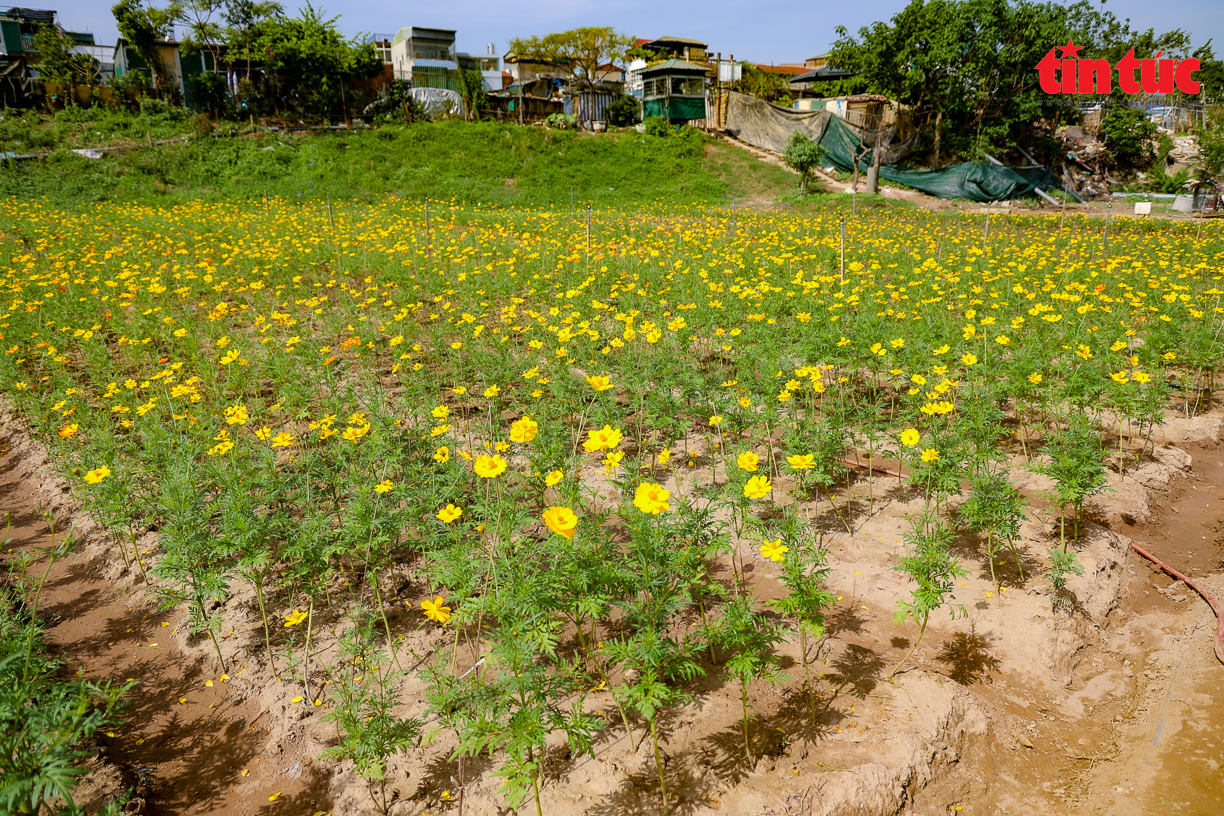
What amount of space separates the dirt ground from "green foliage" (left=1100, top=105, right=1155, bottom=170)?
31.9 meters

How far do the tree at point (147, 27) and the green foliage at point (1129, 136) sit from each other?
37788mm

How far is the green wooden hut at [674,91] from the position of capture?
30.0 meters

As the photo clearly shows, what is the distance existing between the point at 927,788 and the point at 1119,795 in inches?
26.3

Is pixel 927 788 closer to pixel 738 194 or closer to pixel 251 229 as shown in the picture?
pixel 251 229

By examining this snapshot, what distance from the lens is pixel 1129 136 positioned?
1059 inches

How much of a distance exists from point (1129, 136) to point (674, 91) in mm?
19967

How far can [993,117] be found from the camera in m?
25.2

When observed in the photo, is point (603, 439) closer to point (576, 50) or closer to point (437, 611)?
point (437, 611)

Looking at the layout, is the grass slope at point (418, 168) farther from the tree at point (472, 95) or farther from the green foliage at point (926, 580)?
the green foliage at point (926, 580)

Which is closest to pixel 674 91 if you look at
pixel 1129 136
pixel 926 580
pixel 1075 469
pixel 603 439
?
pixel 1129 136

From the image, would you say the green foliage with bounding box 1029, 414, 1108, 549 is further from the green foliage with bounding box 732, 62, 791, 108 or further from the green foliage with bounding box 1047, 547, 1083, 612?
the green foliage with bounding box 732, 62, 791, 108

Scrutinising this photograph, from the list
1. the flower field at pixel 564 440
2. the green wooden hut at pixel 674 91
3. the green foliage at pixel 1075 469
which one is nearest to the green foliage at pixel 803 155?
the green wooden hut at pixel 674 91

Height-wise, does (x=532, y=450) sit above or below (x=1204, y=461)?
above

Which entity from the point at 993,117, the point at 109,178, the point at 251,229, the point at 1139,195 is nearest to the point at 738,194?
the point at 993,117
